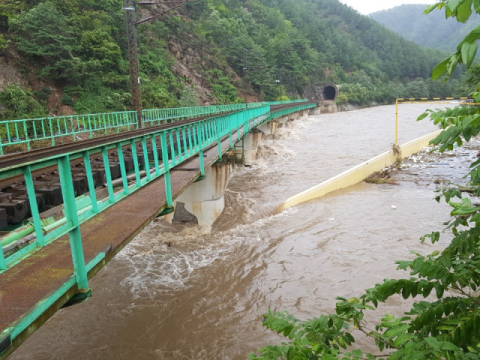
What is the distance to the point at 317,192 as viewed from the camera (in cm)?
1352

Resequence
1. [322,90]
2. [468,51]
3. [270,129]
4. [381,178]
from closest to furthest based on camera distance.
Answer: [468,51]
[381,178]
[270,129]
[322,90]

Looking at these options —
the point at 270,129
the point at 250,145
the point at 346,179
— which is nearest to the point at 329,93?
the point at 270,129

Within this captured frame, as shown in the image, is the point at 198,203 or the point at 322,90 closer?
the point at 198,203

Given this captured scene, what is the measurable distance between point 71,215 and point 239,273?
18.0 feet

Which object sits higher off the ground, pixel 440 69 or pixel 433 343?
pixel 440 69

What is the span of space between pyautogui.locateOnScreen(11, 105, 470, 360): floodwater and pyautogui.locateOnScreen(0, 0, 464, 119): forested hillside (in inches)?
592

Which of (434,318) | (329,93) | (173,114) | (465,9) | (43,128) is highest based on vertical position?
(329,93)

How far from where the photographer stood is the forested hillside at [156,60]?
77.8ft

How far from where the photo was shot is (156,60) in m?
37.2

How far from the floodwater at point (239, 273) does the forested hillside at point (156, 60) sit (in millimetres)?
15046

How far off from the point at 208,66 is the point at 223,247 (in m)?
44.8

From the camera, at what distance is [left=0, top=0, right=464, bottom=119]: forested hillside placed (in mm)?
23703

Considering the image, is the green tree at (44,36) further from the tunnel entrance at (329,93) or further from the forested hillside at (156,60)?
the tunnel entrance at (329,93)

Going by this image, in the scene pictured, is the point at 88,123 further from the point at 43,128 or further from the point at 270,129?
the point at 270,129
